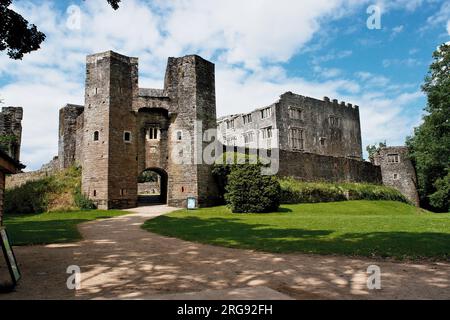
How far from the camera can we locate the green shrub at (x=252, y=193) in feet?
76.7

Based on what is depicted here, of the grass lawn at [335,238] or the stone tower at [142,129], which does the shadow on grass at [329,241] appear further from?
the stone tower at [142,129]

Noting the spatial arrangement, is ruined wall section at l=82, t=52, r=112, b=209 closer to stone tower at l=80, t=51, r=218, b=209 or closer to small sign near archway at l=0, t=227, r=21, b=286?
stone tower at l=80, t=51, r=218, b=209

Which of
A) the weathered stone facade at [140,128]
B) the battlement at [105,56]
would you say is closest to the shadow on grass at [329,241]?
the weathered stone facade at [140,128]

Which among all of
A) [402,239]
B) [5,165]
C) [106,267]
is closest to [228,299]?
[106,267]

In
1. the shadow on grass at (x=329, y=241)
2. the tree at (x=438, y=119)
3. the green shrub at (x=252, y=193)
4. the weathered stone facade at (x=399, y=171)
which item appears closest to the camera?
the shadow on grass at (x=329, y=241)

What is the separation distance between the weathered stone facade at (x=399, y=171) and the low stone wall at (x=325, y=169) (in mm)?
1011

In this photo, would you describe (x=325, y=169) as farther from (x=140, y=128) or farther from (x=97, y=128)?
(x=97, y=128)

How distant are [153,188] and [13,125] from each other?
17906mm

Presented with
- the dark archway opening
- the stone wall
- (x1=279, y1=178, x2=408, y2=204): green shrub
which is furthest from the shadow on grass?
the stone wall

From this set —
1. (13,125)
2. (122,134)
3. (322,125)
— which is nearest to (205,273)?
(122,134)

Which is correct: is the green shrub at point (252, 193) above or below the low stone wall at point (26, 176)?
below

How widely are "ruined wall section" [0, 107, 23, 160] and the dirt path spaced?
92.7ft
